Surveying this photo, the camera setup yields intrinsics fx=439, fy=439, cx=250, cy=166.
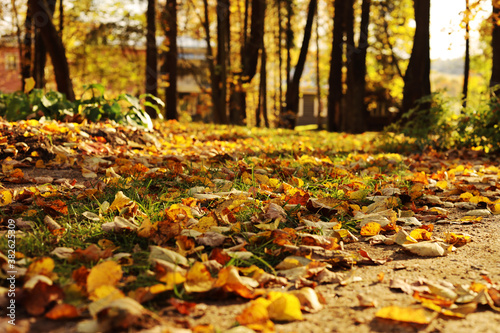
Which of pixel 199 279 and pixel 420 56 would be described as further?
pixel 420 56

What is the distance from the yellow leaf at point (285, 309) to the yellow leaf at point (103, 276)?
0.59 m

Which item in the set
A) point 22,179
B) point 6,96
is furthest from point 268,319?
point 6,96

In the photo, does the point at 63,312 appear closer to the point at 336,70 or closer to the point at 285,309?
the point at 285,309

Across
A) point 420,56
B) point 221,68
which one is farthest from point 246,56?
point 420,56

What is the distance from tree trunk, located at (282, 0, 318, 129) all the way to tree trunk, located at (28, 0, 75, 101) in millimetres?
8233

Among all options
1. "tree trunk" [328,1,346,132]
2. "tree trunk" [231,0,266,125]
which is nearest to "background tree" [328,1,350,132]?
"tree trunk" [328,1,346,132]

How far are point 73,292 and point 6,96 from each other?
18.9 feet

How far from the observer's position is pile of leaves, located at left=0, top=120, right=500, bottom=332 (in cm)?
152

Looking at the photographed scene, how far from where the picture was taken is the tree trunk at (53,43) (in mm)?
8477

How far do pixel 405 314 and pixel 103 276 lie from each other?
107 centimetres

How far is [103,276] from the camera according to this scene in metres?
1.62

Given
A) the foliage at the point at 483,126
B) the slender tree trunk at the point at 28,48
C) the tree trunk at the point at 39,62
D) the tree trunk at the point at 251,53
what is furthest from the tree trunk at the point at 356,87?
the slender tree trunk at the point at 28,48

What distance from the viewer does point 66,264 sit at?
1.81 m

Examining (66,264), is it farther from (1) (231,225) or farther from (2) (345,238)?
(2) (345,238)
